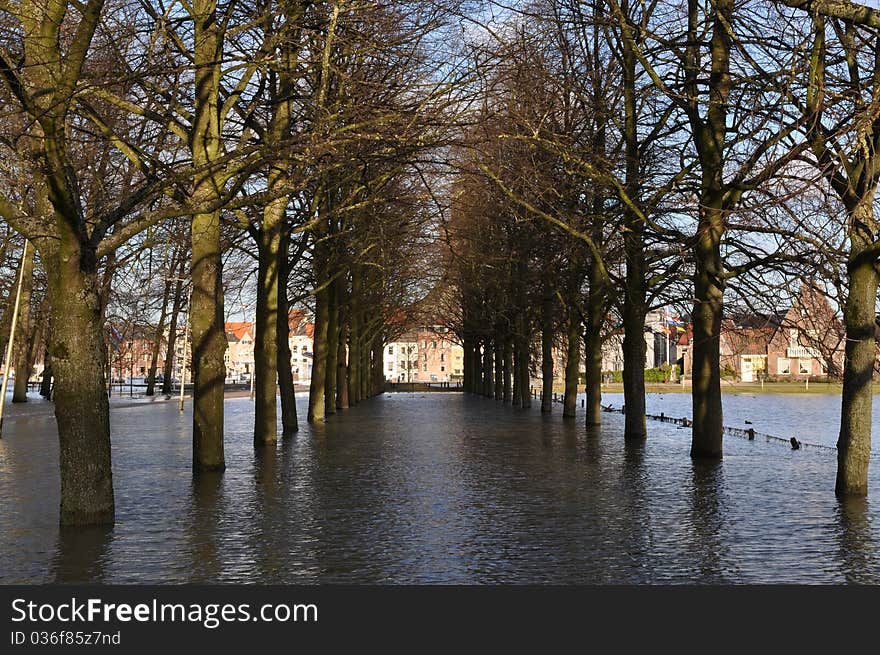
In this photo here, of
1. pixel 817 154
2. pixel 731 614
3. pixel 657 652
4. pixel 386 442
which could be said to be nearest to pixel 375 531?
pixel 731 614

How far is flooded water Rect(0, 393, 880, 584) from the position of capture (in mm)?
10609

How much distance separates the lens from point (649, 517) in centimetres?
1428

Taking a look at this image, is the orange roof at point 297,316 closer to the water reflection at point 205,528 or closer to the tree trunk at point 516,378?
the tree trunk at point 516,378

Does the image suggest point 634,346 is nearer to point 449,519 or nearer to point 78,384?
point 449,519

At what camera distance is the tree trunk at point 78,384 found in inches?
508

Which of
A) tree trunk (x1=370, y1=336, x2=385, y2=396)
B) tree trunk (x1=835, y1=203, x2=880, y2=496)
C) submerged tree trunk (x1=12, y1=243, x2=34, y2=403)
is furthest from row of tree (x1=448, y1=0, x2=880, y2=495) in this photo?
tree trunk (x1=370, y1=336, x2=385, y2=396)

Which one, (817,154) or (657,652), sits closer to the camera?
(657,652)

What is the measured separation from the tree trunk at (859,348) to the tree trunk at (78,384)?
9559mm

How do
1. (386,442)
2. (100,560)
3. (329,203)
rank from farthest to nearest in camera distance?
(329,203) < (386,442) < (100,560)

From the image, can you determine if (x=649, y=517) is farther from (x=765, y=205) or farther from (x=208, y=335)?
(x=208, y=335)

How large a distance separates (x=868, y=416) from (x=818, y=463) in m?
7.76

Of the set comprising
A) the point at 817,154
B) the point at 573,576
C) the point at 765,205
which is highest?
the point at 817,154

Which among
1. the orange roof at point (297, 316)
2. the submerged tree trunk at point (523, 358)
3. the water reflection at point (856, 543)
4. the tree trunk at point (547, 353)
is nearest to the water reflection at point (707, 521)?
the water reflection at point (856, 543)

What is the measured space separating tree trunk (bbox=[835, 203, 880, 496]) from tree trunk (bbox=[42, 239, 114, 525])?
376 inches
